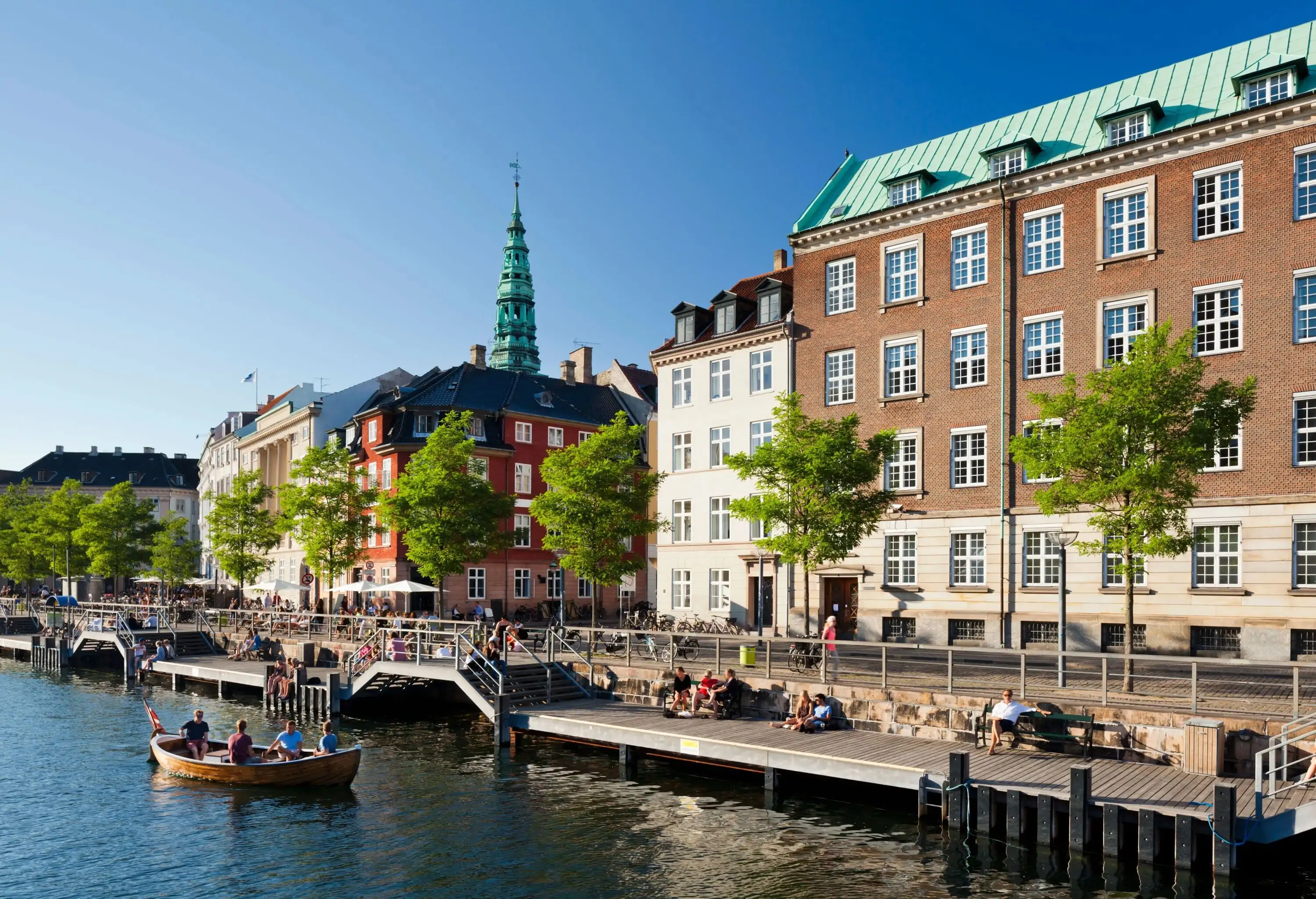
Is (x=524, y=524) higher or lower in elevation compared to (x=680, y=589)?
higher

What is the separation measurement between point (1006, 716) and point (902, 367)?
22393 mm

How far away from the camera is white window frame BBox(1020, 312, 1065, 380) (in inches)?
1534

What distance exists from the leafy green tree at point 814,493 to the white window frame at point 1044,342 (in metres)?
7.82

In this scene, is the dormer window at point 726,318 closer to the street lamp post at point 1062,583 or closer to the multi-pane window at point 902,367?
the multi-pane window at point 902,367

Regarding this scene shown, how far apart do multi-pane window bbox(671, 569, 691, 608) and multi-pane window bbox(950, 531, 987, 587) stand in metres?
15.4

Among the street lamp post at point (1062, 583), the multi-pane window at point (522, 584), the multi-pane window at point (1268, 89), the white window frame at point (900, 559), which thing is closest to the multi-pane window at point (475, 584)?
the multi-pane window at point (522, 584)

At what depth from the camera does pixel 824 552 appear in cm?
3438

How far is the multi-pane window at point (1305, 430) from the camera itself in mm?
33312

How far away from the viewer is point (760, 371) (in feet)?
164

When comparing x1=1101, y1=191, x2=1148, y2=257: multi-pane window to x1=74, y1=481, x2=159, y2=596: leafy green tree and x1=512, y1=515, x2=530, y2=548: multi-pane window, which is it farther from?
x1=74, y1=481, x2=159, y2=596: leafy green tree

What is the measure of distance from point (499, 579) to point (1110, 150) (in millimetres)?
43240

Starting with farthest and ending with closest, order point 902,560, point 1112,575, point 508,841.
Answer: point 902,560 < point 1112,575 < point 508,841

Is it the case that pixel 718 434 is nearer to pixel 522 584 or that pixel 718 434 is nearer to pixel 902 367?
pixel 902 367

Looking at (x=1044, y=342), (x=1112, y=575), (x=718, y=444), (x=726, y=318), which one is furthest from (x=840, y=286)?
(x=1112, y=575)
